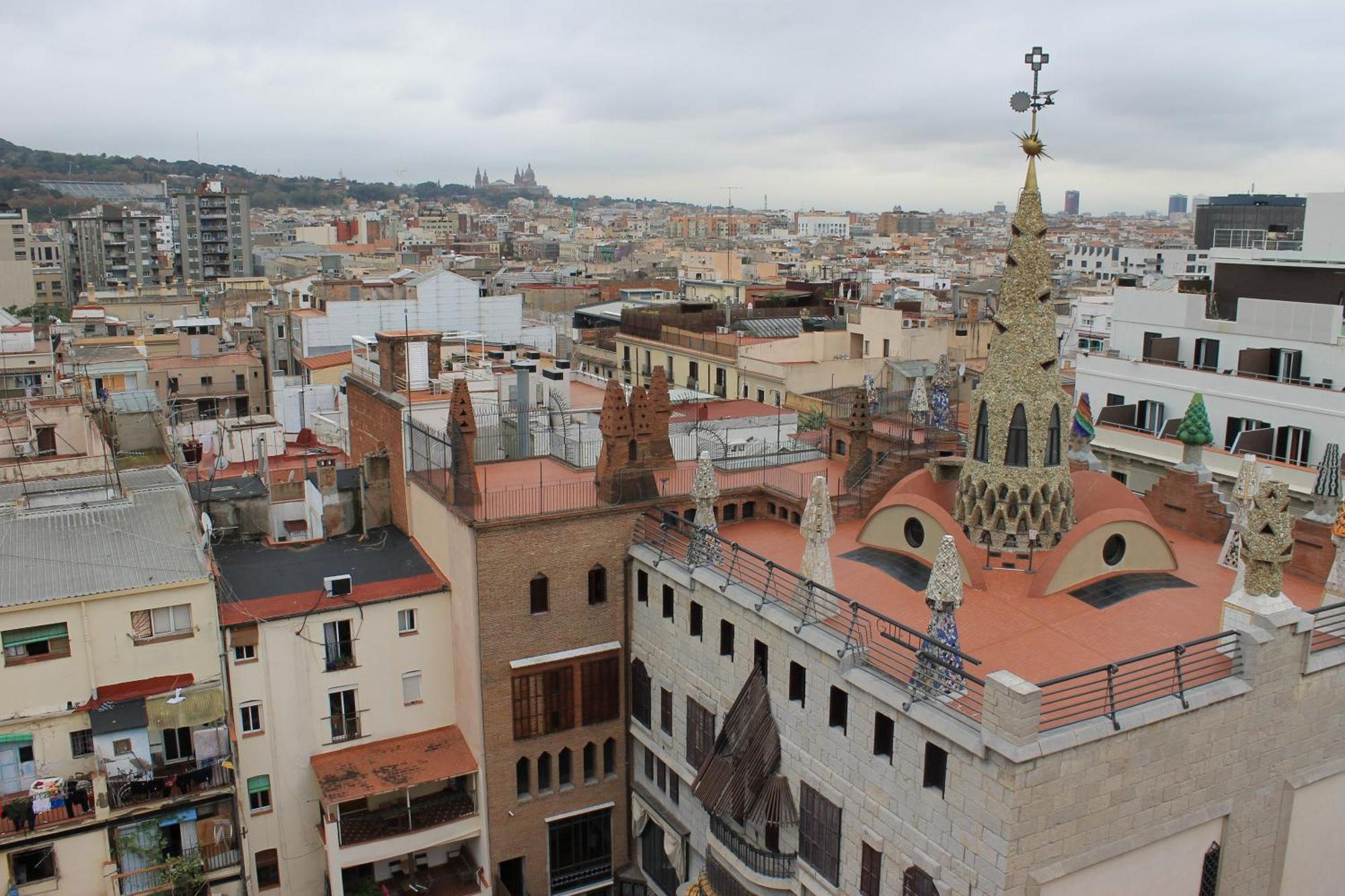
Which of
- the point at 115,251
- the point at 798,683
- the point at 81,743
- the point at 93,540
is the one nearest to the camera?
the point at 798,683

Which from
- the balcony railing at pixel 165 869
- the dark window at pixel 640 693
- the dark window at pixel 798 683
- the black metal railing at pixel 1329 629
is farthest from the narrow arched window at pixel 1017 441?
the balcony railing at pixel 165 869

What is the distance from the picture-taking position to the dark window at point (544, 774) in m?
32.8

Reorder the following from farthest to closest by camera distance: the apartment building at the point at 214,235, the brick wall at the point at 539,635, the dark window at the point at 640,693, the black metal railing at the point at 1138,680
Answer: the apartment building at the point at 214,235 → the dark window at the point at 640,693 → the brick wall at the point at 539,635 → the black metal railing at the point at 1138,680

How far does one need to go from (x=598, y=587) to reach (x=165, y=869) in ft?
44.3

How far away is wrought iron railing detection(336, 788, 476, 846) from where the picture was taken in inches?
1224

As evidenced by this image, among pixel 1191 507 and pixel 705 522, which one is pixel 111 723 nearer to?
pixel 705 522

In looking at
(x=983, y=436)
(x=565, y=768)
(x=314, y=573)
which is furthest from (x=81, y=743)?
(x=983, y=436)

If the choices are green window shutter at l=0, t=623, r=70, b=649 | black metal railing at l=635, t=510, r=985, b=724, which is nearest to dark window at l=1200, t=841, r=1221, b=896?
black metal railing at l=635, t=510, r=985, b=724

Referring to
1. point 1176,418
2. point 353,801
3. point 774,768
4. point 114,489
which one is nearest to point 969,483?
point 774,768

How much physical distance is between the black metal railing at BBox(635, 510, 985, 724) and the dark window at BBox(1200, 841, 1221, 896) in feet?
20.4

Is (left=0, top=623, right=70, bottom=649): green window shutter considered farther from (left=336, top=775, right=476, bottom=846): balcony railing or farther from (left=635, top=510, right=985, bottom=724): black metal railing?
(left=635, top=510, right=985, bottom=724): black metal railing

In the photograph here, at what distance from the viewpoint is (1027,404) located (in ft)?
94.7

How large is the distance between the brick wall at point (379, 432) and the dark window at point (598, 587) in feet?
25.4

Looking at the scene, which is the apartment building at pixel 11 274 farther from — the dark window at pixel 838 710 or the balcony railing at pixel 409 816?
the dark window at pixel 838 710
